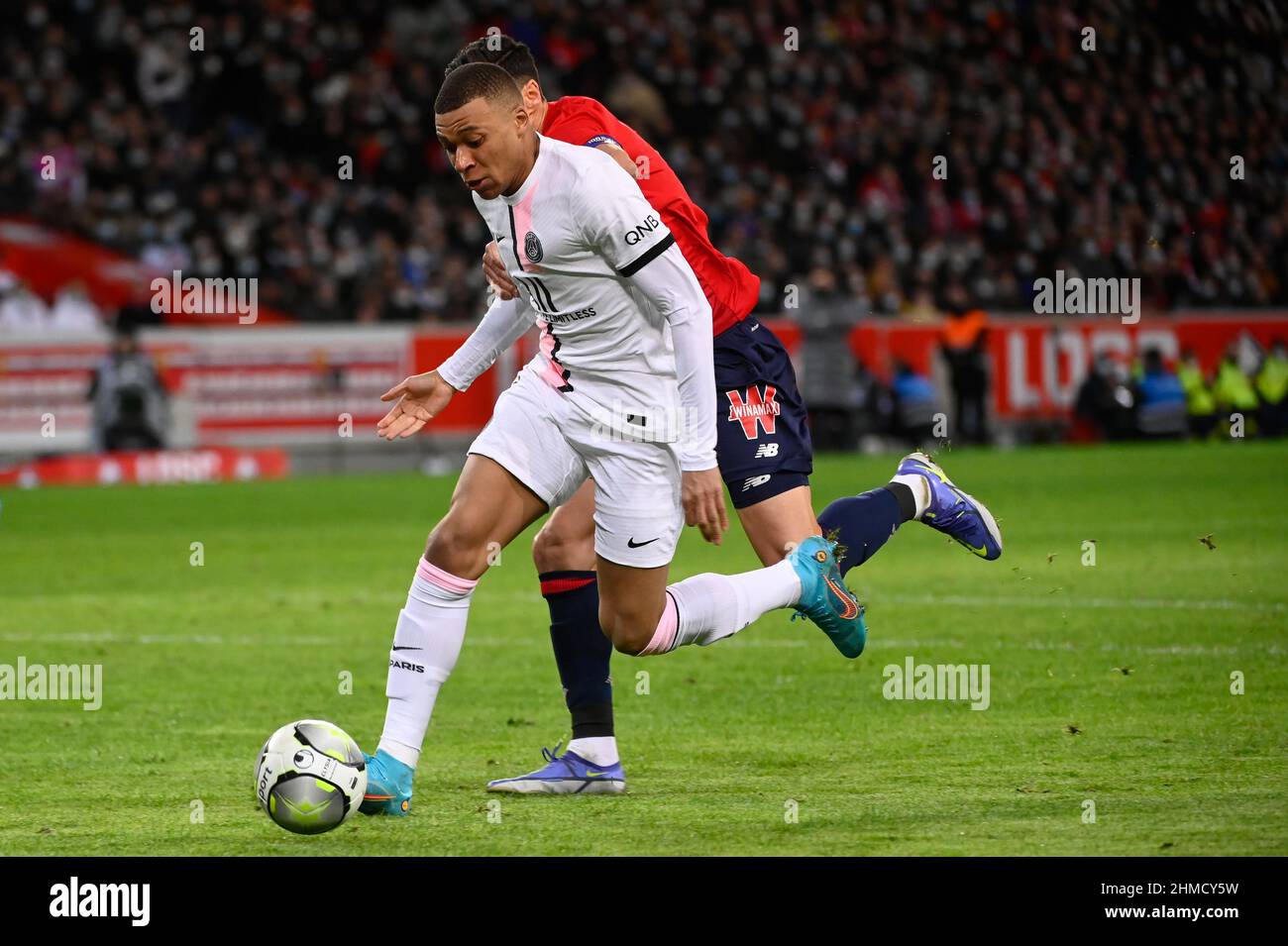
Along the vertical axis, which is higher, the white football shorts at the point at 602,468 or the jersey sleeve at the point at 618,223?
the jersey sleeve at the point at 618,223

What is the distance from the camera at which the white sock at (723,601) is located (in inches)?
226

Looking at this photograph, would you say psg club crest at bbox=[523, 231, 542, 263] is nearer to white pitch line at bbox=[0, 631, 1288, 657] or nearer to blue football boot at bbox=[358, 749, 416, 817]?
blue football boot at bbox=[358, 749, 416, 817]

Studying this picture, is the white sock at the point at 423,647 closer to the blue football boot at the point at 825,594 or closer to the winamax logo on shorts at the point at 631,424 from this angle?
the winamax logo on shorts at the point at 631,424

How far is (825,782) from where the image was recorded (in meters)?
5.85

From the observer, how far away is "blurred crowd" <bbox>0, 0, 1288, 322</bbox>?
78.3ft

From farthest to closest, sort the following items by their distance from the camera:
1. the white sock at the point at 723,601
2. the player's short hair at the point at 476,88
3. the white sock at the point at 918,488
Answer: the white sock at the point at 918,488
the white sock at the point at 723,601
the player's short hair at the point at 476,88

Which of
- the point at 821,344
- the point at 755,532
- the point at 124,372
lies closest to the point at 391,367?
the point at 124,372

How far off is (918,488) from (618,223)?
2.27m

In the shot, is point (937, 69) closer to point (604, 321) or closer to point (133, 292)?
point (133, 292)

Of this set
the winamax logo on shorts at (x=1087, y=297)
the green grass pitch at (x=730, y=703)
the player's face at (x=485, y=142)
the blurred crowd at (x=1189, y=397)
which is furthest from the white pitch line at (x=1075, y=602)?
the blurred crowd at (x=1189, y=397)

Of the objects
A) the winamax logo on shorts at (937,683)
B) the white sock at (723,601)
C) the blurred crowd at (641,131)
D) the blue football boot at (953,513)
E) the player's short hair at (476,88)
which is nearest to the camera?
the player's short hair at (476,88)

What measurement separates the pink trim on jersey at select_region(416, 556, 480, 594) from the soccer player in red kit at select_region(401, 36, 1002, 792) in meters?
0.55

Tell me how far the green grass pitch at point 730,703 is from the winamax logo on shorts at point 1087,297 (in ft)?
28.9

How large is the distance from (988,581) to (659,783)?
19.9 ft
